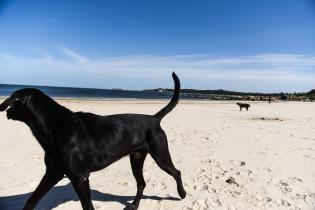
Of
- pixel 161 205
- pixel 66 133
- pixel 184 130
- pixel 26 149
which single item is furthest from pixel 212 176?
pixel 184 130

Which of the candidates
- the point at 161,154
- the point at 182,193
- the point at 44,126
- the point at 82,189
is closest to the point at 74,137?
the point at 44,126

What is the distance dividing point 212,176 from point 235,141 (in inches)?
148

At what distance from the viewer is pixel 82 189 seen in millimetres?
3678

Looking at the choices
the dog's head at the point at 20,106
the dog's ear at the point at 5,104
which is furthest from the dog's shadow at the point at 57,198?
the dog's ear at the point at 5,104

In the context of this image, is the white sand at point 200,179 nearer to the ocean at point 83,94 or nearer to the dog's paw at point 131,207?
the dog's paw at point 131,207

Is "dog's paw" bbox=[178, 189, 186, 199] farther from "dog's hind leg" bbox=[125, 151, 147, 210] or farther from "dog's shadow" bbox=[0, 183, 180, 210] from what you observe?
"dog's hind leg" bbox=[125, 151, 147, 210]

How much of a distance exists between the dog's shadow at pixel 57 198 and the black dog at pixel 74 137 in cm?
51

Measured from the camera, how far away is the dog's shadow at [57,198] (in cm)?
444

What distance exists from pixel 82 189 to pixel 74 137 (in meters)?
0.62

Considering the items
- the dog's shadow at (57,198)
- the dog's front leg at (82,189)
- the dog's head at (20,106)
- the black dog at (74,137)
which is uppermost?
the dog's head at (20,106)

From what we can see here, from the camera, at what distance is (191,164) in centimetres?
659

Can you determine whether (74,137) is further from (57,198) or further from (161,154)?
(57,198)

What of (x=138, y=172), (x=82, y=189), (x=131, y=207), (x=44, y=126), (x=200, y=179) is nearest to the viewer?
(x=44, y=126)

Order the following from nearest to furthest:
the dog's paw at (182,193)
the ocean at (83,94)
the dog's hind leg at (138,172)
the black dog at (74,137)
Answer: the black dog at (74,137) < the dog's hind leg at (138,172) < the dog's paw at (182,193) < the ocean at (83,94)
